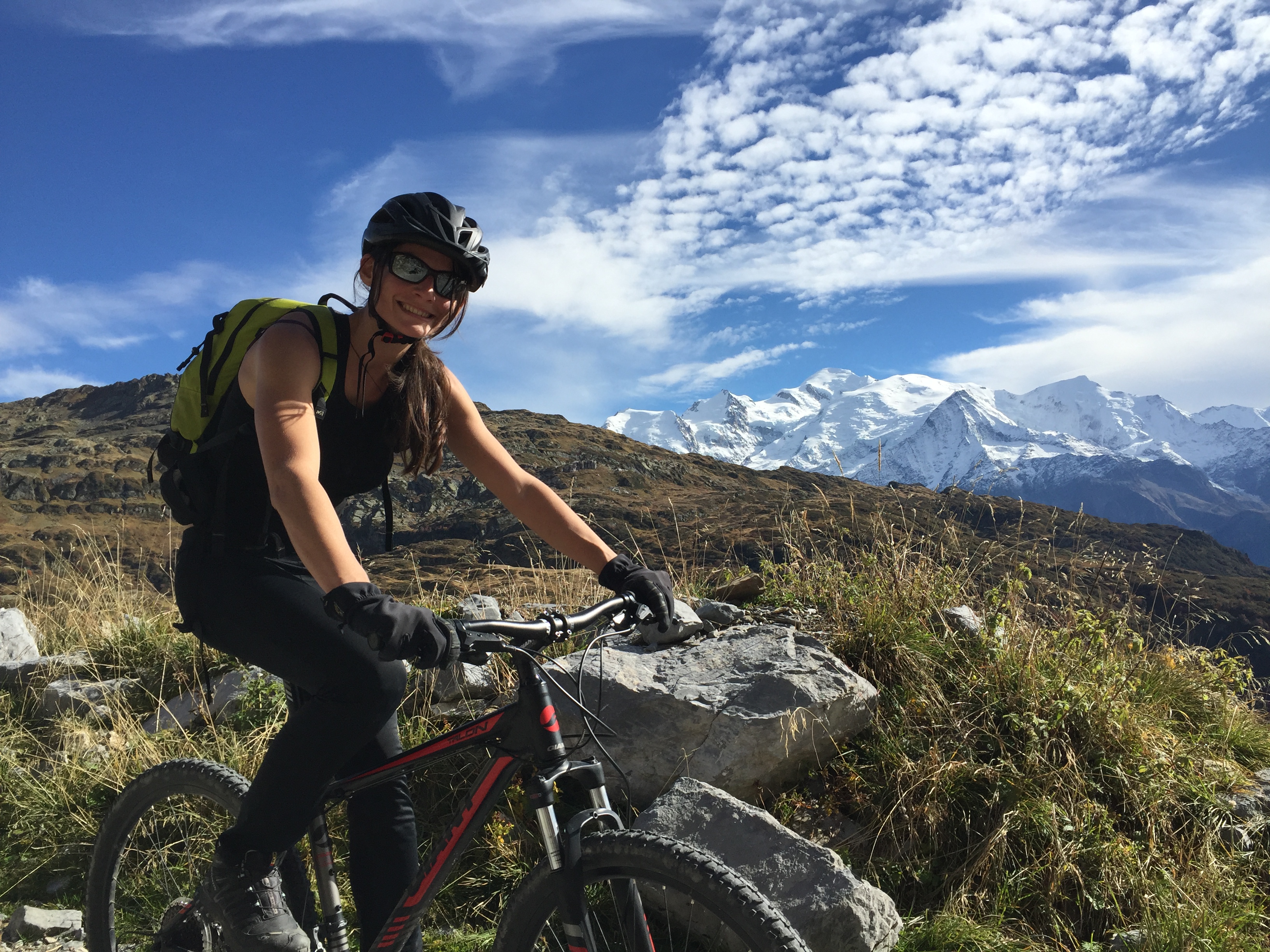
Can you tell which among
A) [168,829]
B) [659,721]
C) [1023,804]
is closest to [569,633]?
[659,721]

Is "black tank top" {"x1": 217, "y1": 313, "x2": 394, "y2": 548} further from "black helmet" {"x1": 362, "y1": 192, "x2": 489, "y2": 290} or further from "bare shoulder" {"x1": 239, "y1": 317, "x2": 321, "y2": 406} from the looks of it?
"black helmet" {"x1": 362, "y1": 192, "x2": 489, "y2": 290}

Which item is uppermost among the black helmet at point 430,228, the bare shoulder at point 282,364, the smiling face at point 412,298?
the black helmet at point 430,228

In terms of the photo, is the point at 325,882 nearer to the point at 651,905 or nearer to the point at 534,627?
the point at 651,905

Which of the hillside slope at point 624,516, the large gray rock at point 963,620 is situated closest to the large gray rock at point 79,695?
the hillside slope at point 624,516

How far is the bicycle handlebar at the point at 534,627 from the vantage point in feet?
6.22

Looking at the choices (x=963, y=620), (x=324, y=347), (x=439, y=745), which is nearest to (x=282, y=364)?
(x=324, y=347)

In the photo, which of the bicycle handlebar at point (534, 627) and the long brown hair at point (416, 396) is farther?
the long brown hair at point (416, 396)

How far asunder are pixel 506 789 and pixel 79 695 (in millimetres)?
4950

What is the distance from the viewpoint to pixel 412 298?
95.7 inches

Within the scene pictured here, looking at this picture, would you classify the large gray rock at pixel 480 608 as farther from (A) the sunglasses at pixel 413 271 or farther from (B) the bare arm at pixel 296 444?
(B) the bare arm at pixel 296 444

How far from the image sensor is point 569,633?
2016 millimetres

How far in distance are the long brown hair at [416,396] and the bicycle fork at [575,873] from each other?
113 centimetres

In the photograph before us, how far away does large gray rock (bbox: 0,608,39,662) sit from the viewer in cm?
646

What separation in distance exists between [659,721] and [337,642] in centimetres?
210
